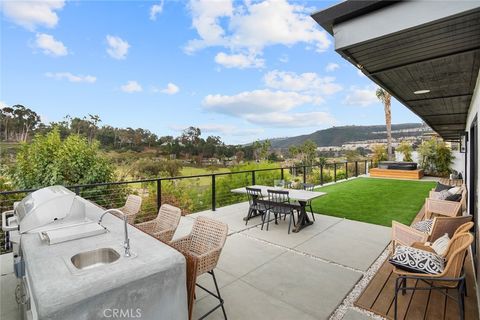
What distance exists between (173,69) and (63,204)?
14562mm

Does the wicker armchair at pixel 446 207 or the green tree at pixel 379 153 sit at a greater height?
the green tree at pixel 379 153

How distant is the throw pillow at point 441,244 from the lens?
2492 millimetres

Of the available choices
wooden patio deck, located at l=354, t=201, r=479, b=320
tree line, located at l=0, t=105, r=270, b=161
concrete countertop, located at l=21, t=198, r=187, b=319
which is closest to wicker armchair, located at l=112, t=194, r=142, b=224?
concrete countertop, located at l=21, t=198, r=187, b=319

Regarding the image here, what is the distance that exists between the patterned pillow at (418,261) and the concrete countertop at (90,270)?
197cm

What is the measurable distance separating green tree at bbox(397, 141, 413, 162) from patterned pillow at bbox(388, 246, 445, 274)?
51.0 ft

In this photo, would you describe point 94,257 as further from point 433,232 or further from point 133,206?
point 433,232

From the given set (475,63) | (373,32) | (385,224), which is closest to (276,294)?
(373,32)

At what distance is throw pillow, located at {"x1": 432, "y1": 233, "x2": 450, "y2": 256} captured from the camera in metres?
2.49

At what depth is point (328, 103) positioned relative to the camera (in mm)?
25250

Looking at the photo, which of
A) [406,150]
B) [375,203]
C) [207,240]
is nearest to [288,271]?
[207,240]

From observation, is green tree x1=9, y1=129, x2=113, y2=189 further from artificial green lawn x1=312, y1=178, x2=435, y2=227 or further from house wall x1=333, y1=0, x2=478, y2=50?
house wall x1=333, y1=0, x2=478, y2=50

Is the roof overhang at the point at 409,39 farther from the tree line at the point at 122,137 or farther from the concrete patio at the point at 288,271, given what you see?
the tree line at the point at 122,137

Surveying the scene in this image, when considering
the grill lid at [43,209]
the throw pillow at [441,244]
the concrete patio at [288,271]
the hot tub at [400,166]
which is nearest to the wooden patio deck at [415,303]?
the concrete patio at [288,271]

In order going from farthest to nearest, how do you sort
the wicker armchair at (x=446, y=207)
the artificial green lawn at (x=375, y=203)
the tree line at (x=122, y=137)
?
1. the tree line at (x=122, y=137)
2. the artificial green lawn at (x=375, y=203)
3. the wicker armchair at (x=446, y=207)
